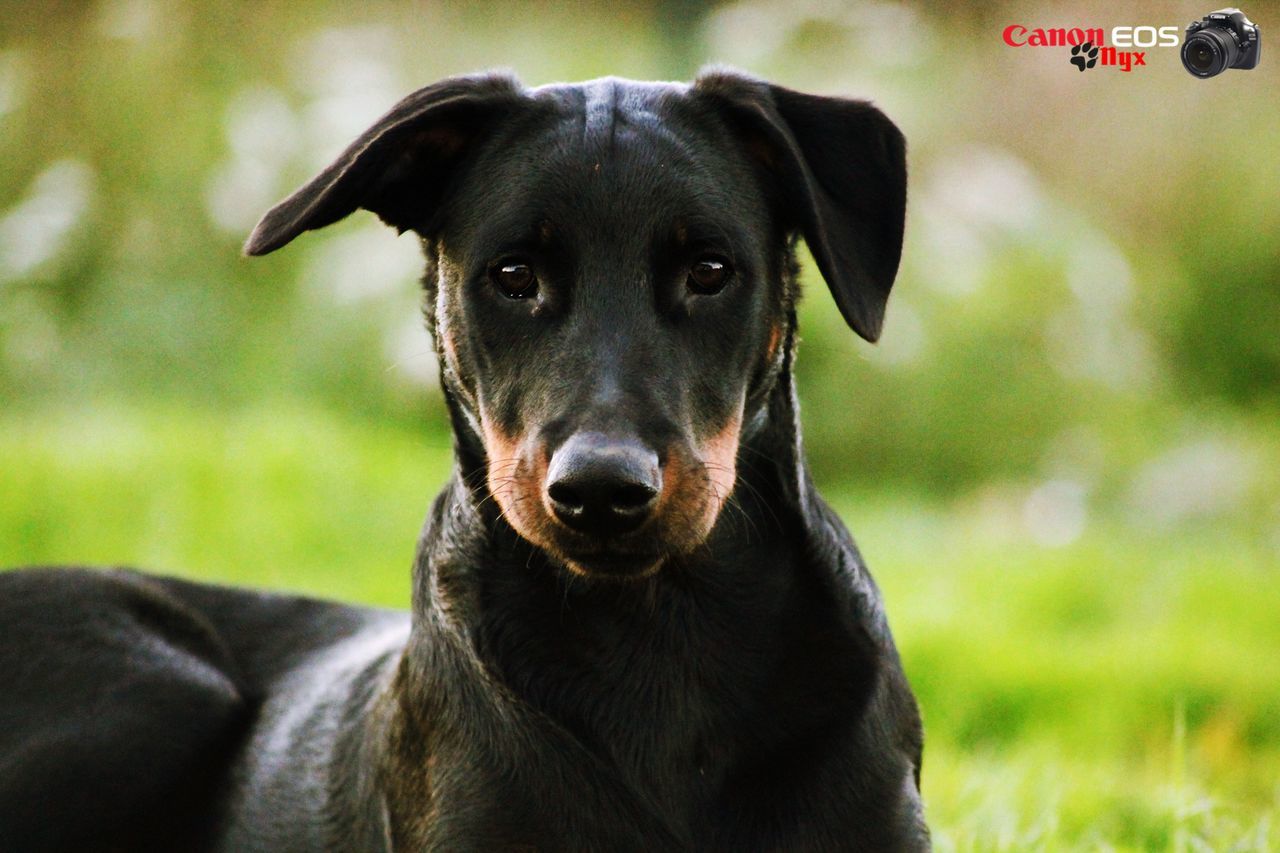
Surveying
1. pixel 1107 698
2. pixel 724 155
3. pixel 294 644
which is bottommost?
pixel 1107 698

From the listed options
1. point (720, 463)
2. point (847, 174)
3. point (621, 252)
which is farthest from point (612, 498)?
point (847, 174)

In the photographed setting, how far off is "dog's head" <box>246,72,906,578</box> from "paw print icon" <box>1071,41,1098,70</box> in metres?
8.32

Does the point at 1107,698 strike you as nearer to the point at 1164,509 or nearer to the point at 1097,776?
the point at 1097,776

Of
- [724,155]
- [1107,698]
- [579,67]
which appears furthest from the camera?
[579,67]

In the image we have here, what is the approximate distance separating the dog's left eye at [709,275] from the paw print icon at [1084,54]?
341 inches

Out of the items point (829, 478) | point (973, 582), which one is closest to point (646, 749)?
point (973, 582)

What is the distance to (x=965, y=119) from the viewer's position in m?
12.2

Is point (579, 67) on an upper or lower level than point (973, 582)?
upper

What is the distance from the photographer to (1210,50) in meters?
9.37

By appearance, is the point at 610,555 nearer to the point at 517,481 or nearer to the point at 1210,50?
the point at 517,481

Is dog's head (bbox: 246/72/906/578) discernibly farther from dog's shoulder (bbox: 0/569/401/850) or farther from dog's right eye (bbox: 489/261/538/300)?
dog's shoulder (bbox: 0/569/401/850)

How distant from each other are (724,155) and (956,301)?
801 centimetres

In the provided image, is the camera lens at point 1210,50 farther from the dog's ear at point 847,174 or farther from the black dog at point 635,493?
the black dog at point 635,493

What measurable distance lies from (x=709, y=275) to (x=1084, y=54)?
8.78 meters
